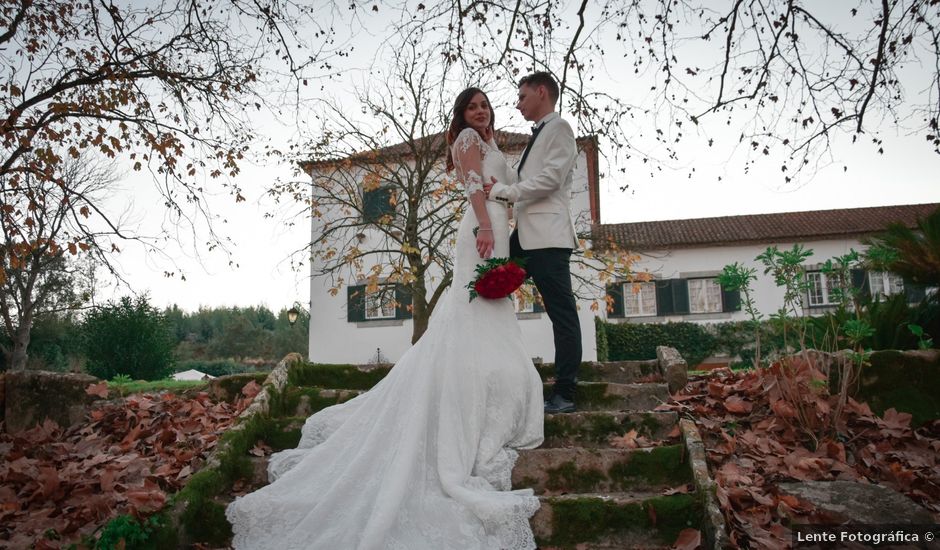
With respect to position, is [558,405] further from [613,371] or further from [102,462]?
[102,462]

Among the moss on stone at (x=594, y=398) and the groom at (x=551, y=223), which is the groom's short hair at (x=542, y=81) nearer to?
the groom at (x=551, y=223)

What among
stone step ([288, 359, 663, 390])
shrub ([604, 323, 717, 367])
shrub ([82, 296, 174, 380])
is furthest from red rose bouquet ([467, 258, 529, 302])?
shrub ([604, 323, 717, 367])

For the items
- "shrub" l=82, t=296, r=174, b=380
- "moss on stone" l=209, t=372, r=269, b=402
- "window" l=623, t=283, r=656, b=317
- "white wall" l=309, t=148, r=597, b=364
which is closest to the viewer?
"moss on stone" l=209, t=372, r=269, b=402

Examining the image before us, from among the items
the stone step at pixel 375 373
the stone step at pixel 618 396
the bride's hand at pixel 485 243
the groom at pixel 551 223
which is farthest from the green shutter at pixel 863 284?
the bride's hand at pixel 485 243

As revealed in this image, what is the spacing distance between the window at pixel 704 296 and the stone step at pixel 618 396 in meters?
19.6

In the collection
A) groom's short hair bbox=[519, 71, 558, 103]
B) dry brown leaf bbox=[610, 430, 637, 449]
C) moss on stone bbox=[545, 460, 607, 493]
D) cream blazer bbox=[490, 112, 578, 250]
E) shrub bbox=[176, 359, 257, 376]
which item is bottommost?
shrub bbox=[176, 359, 257, 376]

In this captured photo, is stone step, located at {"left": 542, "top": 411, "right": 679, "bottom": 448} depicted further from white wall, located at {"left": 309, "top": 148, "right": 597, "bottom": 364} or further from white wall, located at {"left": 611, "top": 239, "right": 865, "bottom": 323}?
white wall, located at {"left": 611, "top": 239, "right": 865, "bottom": 323}

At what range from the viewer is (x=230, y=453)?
3.72 metres

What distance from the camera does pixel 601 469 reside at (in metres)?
3.48

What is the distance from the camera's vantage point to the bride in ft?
9.77

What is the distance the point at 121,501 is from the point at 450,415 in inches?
74.7

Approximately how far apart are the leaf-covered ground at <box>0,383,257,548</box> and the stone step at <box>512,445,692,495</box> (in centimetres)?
204

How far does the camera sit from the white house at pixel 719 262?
882 inches

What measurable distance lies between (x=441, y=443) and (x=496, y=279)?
1.07m
